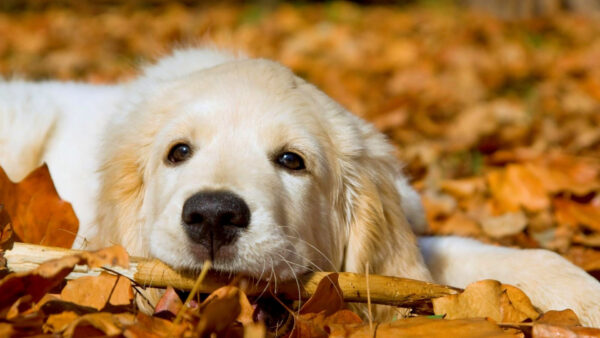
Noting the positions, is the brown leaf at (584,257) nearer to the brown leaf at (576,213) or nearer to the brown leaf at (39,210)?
the brown leaf at (576,213)

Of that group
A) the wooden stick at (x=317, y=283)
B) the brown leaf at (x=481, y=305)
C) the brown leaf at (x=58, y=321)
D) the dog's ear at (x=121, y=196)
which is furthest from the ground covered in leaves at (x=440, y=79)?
the dog's ear at (x=121, y=196)

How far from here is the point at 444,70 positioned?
8305 millimetres

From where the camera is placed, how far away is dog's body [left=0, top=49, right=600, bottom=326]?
2.42m

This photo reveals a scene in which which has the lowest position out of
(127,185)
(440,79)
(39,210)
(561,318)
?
(39,210)

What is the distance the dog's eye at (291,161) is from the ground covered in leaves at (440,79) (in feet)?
2.76

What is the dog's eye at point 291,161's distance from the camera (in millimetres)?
2867

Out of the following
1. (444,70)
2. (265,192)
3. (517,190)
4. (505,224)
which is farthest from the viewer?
(444,70)

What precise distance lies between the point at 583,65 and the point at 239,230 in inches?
264

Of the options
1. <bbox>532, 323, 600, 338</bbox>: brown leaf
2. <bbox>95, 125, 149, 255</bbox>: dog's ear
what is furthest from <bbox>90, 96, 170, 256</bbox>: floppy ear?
<bbox>532, 323, 600, 338</bbox>: brown leaf

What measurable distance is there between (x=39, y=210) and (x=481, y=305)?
1729mm

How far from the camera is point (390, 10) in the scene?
12.9 meters

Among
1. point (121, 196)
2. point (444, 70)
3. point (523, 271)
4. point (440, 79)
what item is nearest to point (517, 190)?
point (523, 271)

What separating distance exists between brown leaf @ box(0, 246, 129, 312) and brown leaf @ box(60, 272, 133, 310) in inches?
3.0

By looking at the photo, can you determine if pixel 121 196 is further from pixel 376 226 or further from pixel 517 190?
pixel 517 190
